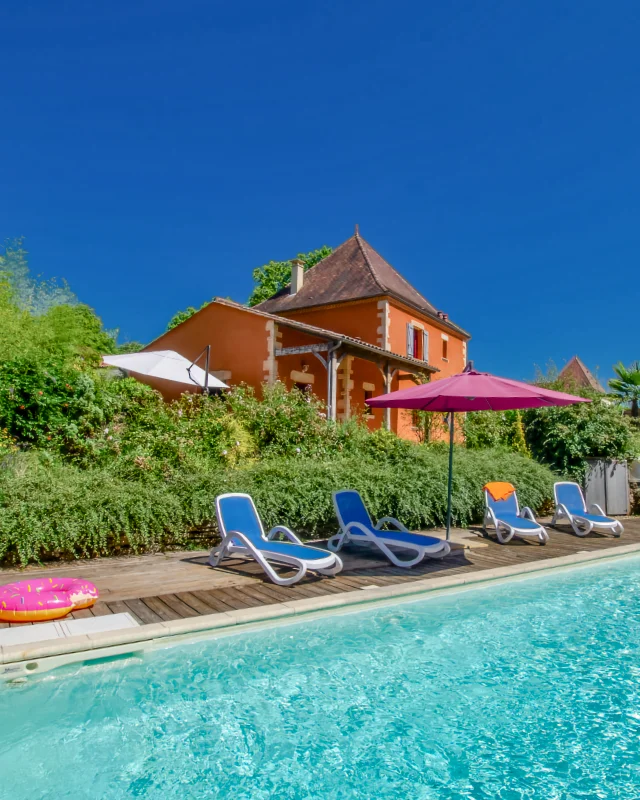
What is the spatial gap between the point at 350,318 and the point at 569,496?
13.3 metres

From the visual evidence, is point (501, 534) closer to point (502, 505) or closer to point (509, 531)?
point (509, 531)

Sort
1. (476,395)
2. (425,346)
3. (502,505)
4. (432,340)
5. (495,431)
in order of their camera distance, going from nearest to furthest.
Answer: (476,395) → (502,505) → (495,431) → (425,346) → (432,340)

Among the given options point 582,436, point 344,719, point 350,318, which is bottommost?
point 344,719

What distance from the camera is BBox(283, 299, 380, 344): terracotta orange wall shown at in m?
22.1

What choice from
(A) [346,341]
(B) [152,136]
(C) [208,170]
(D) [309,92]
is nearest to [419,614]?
(A) [346,341]

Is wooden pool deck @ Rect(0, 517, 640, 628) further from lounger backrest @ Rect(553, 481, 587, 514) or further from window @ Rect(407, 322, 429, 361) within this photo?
window @ Rect(407, 322, 429, 361)

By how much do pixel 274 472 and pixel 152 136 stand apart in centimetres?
1263

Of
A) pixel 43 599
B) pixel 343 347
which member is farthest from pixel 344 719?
pixel 343 347

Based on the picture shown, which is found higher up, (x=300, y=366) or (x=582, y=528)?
(x=300, y=366)

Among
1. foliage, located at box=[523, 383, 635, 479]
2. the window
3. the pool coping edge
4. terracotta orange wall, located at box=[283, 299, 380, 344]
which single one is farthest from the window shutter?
the pool coping edge

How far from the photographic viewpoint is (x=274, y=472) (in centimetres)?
900

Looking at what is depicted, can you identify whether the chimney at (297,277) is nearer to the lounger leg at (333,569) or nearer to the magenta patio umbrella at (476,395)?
the magenta patio umbrella at (476,395)

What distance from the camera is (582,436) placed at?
13859mm

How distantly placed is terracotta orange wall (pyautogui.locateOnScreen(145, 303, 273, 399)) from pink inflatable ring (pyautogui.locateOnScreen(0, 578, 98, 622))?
42.1 ft
